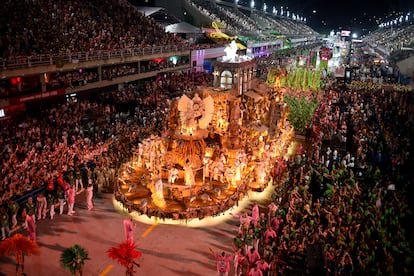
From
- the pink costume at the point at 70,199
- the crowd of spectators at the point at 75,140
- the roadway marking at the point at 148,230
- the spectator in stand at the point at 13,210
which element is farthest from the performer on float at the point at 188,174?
the spectator in stand at the point at 13,210

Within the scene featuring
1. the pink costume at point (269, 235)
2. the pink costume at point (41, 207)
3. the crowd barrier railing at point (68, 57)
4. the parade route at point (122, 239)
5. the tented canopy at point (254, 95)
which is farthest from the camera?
the tented canopy at point (254, 95)

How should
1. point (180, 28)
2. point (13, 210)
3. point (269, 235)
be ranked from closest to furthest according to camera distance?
point (269, 235) < point (13, 210) < point (180, 28)

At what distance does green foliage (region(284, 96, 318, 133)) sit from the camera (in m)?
27.5

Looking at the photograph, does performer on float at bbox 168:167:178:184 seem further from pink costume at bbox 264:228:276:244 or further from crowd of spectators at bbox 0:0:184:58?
crowd of spectators at bbox 0:0:184:58

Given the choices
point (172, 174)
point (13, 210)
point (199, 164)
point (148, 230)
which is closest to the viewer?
point (13, 210)

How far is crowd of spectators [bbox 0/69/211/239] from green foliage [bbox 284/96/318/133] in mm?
9245

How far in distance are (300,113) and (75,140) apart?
1605 cm

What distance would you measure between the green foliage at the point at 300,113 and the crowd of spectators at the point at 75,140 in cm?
925

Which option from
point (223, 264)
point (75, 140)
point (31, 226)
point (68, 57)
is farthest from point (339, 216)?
point (68, 57)

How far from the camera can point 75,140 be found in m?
18.9

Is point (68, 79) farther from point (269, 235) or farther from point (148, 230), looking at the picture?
point (269, 235)

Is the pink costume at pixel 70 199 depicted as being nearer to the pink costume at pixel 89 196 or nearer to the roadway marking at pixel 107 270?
the pink costume at pixel 89 196

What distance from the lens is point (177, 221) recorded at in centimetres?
1441

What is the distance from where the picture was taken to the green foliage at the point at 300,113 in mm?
27531
